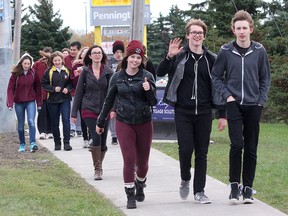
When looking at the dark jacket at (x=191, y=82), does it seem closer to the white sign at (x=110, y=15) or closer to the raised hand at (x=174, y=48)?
the raised hand at (x=174, y=48)

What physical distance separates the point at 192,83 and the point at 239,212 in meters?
1.49

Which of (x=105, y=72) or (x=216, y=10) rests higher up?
(x=216, y=10)

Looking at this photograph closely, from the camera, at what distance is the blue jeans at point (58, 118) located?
1317 cm

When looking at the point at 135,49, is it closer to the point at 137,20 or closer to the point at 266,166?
the point at 266,166

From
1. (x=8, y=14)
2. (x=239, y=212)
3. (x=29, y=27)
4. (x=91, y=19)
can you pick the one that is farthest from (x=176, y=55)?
(x=29, y=27)

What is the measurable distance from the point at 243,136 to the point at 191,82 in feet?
2.73

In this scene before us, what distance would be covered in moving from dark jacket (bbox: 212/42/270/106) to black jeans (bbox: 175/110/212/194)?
1.46 ft

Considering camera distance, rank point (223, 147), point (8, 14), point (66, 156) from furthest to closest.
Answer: point (8, 14)
point (223, 147)
point (66, 156)

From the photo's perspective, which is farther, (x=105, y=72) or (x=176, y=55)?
(x=105, y=72)

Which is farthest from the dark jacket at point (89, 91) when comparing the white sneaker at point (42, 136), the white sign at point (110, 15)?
the white sign at point (110, 15)

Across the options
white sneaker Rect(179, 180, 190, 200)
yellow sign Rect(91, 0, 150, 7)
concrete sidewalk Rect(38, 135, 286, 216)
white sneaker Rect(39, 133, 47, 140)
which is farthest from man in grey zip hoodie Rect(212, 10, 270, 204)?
yellow sign Rect(91, 0, 150, 7)

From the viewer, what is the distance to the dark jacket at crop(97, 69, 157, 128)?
25.6 ft

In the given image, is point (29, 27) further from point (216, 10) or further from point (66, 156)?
point (66, 156)

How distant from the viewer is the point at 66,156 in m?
12.3
